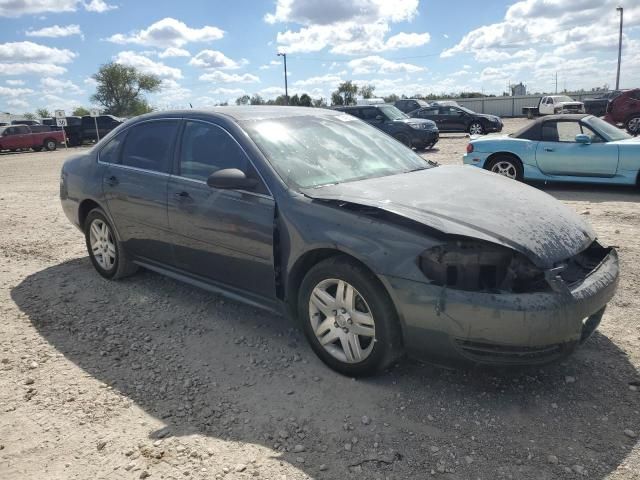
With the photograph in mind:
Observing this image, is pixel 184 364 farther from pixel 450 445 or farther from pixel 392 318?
pixel 450 445

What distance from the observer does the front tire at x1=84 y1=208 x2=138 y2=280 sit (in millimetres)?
5043

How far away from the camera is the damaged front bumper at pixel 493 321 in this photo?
2.69m

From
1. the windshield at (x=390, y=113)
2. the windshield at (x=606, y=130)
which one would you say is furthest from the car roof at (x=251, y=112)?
the windshield at (x=390, y=113)

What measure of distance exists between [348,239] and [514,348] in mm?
1061

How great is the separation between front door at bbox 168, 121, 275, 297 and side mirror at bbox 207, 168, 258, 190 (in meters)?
0.06

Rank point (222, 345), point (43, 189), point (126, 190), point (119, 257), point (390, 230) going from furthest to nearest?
point (43, 189), point (119, 257), point (126, 190), point (222, 345), point (390, 230)

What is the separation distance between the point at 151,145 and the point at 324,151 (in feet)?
5.32

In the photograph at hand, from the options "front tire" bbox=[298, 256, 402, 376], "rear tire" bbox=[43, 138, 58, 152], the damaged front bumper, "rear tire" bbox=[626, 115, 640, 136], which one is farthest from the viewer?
"rear tire" bbox=[43, 138, 58, 152]

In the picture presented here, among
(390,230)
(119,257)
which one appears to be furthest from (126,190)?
(390,230)

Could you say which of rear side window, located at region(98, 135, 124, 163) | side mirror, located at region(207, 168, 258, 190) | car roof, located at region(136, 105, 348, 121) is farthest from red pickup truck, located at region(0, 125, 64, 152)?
side mirror, located at region(207, 168, 258, 190)

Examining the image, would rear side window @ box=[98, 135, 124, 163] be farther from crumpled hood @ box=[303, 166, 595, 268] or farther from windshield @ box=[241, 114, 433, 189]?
crumpled hood @ box=[303, 166, 595, 268]

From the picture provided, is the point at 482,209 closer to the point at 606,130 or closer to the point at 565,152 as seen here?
the point at 565,152

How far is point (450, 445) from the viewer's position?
105 inches

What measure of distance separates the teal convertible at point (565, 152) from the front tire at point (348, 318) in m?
7.24
